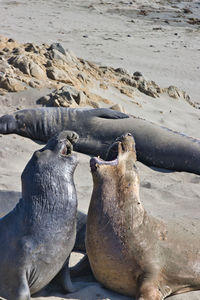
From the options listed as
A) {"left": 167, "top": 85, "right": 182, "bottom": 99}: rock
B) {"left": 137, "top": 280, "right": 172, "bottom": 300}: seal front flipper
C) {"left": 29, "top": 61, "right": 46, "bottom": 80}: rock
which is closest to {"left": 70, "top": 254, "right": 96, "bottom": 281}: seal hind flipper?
{"left": 137, "top": 280, "right": 172, "bottom": 300}: seal front flipper

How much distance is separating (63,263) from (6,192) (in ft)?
4.37

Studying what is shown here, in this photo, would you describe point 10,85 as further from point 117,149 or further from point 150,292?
point 150,292

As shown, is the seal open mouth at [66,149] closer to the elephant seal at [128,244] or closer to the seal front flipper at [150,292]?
the elephant seal at [128,244]

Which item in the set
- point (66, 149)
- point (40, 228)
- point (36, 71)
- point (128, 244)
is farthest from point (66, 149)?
point (36, 71)

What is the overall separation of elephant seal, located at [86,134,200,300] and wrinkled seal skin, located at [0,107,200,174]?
3401 mm

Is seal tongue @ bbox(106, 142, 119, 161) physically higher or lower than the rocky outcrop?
higher

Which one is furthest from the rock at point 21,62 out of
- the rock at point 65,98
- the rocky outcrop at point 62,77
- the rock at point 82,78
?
the rock at point 82,78

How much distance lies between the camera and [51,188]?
3410 mm

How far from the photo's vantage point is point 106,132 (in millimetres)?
7301

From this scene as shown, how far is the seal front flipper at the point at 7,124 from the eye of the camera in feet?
24.0

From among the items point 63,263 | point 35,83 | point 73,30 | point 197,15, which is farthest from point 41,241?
point 197,15

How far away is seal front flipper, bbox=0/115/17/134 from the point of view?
7.32 m

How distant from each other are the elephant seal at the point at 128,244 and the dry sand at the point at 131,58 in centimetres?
13

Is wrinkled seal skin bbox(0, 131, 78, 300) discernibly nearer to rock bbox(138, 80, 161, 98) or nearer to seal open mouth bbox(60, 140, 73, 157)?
seal open mouth bbox(60, 140, 73, 157)
